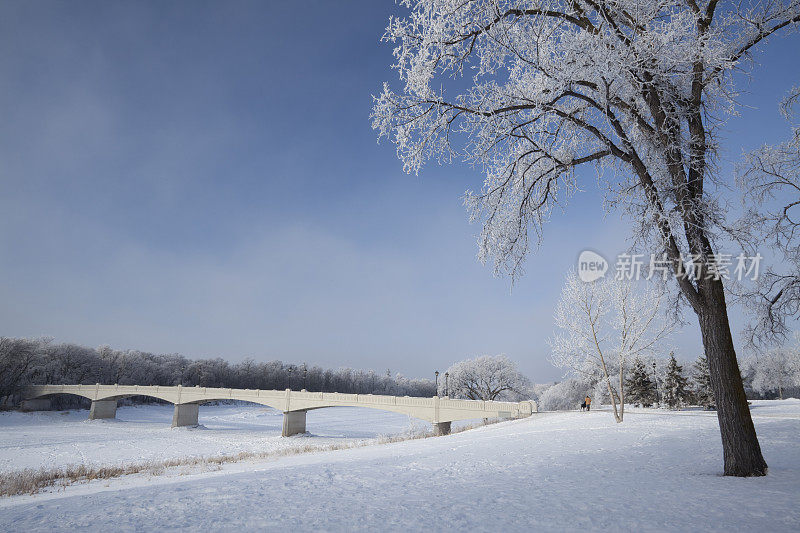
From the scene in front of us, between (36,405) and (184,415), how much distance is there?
30.2m

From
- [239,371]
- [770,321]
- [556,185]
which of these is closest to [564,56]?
[556,185]

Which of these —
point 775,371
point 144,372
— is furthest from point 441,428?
point 144,372

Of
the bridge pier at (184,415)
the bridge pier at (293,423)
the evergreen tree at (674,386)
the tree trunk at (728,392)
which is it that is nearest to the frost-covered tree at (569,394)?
the evergreen tree at (674,386)

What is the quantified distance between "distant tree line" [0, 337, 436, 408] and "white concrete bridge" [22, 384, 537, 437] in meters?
4.46

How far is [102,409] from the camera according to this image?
6247cm

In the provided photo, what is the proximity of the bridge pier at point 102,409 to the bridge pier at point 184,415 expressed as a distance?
15.1m

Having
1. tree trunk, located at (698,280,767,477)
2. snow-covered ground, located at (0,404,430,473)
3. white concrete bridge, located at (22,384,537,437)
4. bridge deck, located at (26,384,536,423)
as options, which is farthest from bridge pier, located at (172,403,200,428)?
tree trunk, located at (698,280,767,477)

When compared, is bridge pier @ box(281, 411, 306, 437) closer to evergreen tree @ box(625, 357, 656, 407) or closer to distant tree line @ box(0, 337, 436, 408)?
distant tree line @ box(0, 337, 436, 408)

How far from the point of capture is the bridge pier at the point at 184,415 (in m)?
54.2

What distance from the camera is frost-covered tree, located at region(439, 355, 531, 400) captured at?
61.8m

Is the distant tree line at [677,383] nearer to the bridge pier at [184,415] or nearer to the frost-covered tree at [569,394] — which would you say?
the frost-covered tree at [569,394]

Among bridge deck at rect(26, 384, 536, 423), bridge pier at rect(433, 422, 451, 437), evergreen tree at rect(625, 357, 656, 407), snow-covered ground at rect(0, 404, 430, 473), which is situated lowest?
snow-covered ground at rect(0, 404, 430, 473)

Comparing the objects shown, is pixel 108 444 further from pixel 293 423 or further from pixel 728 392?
pixel 728 392

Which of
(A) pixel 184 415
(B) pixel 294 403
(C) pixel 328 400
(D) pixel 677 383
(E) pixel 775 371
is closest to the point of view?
(D) pixel 677 383
